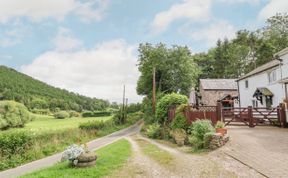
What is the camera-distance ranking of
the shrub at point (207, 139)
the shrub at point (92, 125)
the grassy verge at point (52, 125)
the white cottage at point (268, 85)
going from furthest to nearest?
1. the shrub at point (92, 125)
2. the grassy verge at point (52, 125)
3. the white cottage at point (268, 85)
4. the shrub at point (207, 139)

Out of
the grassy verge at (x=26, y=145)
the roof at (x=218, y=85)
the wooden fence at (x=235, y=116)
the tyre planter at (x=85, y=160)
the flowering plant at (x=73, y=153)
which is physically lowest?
the grassy verge at (x=26, y=145)

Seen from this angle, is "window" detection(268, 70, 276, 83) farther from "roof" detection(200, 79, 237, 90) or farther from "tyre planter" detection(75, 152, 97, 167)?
"tyre planter" detection(75, 152, 97, 167)

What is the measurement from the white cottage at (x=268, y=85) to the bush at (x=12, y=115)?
157ft

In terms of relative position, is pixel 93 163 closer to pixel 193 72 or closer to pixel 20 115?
pixel 193 72

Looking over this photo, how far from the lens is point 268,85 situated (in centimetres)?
2823

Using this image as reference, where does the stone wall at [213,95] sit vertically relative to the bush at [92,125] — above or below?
above

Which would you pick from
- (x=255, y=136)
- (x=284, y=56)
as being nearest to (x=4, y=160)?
(x=255, y=136)

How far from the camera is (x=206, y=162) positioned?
35.6ft

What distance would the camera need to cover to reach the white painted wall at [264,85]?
963 inches

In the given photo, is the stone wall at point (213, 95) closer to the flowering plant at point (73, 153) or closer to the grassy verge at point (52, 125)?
the grassy verge at point (52, 125)

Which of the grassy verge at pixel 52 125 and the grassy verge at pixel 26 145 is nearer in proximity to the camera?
the grassy verge at pixel 26 145

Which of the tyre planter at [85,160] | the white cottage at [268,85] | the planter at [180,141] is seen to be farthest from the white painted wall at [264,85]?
the tyre planter at [85,160]

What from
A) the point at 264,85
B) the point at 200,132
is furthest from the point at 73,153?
the point at 264,85

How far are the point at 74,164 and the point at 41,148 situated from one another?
13293 mm
